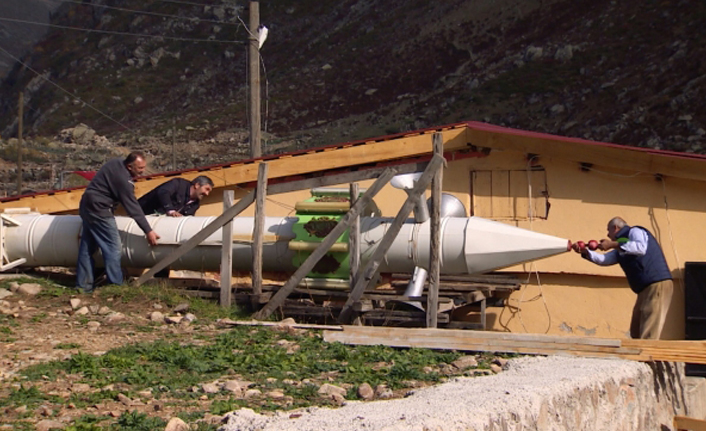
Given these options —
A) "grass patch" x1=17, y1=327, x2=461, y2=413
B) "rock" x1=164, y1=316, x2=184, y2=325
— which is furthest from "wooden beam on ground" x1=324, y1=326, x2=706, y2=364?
"rock" x1=164, y1=316, x2=184, y2=325

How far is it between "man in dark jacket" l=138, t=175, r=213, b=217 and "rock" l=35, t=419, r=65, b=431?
266 inches

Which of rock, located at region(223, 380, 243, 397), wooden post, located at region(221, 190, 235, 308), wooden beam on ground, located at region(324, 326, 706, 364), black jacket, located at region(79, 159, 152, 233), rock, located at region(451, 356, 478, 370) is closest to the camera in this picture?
rock, located at region(223, 380, 243, 397)

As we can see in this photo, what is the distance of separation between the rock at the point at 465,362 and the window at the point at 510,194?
4.78 meters

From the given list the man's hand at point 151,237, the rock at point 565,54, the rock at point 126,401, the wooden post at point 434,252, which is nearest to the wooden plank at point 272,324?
the wooden post at point 434,252

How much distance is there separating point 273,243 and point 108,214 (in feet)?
6.80

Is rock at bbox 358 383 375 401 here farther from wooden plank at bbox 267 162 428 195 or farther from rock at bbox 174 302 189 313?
rock at bbox 174 302 189 313

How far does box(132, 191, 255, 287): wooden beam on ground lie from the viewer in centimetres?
1080

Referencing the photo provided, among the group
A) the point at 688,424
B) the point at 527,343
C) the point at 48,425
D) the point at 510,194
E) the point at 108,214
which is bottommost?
the point at 688,424

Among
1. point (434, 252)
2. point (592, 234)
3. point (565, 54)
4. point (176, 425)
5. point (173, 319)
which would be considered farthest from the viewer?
point (565, 54)

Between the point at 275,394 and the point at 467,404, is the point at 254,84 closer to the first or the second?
the point at 275,394

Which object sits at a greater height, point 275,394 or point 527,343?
point 527,343

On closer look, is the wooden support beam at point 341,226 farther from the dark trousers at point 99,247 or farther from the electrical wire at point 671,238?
the electrical wire at point 671,238

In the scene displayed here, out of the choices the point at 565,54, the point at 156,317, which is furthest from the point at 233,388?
the point at 565,54

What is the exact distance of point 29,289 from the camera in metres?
11.2
